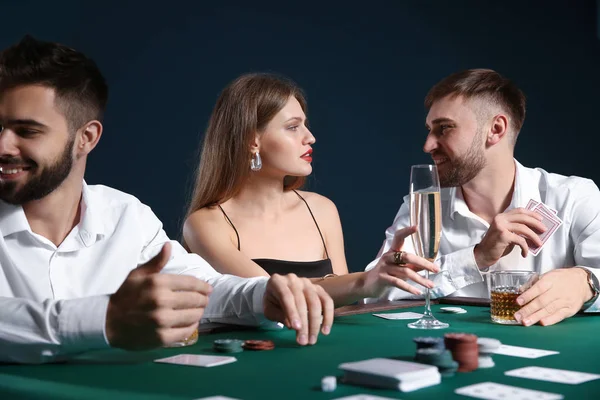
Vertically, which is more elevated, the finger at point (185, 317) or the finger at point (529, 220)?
the finger at point (529, 220)

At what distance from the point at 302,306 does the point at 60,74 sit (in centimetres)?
98

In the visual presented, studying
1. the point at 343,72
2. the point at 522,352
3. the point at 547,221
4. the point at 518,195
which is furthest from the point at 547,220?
the point at 343,72

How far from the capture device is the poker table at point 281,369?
1220 millimetres

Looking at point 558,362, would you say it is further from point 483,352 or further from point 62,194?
point 62,194

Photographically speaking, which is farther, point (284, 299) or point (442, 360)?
point (284, 299)

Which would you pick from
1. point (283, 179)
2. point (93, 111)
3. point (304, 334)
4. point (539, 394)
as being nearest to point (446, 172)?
point (283, 179)

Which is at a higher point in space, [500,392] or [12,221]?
[12,221]

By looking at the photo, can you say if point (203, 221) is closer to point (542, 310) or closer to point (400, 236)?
point (400, 236)

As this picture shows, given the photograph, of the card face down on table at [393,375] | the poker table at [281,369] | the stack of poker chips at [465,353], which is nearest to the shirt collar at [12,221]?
the poker table at [281,369]

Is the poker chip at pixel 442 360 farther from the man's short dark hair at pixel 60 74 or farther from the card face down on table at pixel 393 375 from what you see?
the man's short dark hair at pixel 60 74

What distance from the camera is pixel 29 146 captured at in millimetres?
2025

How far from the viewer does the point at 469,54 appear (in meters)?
5.29

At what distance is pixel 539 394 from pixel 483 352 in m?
0.23

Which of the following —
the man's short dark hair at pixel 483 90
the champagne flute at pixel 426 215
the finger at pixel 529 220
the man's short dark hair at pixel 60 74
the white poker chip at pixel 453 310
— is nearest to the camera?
the champagne flute at pixel 426 215
